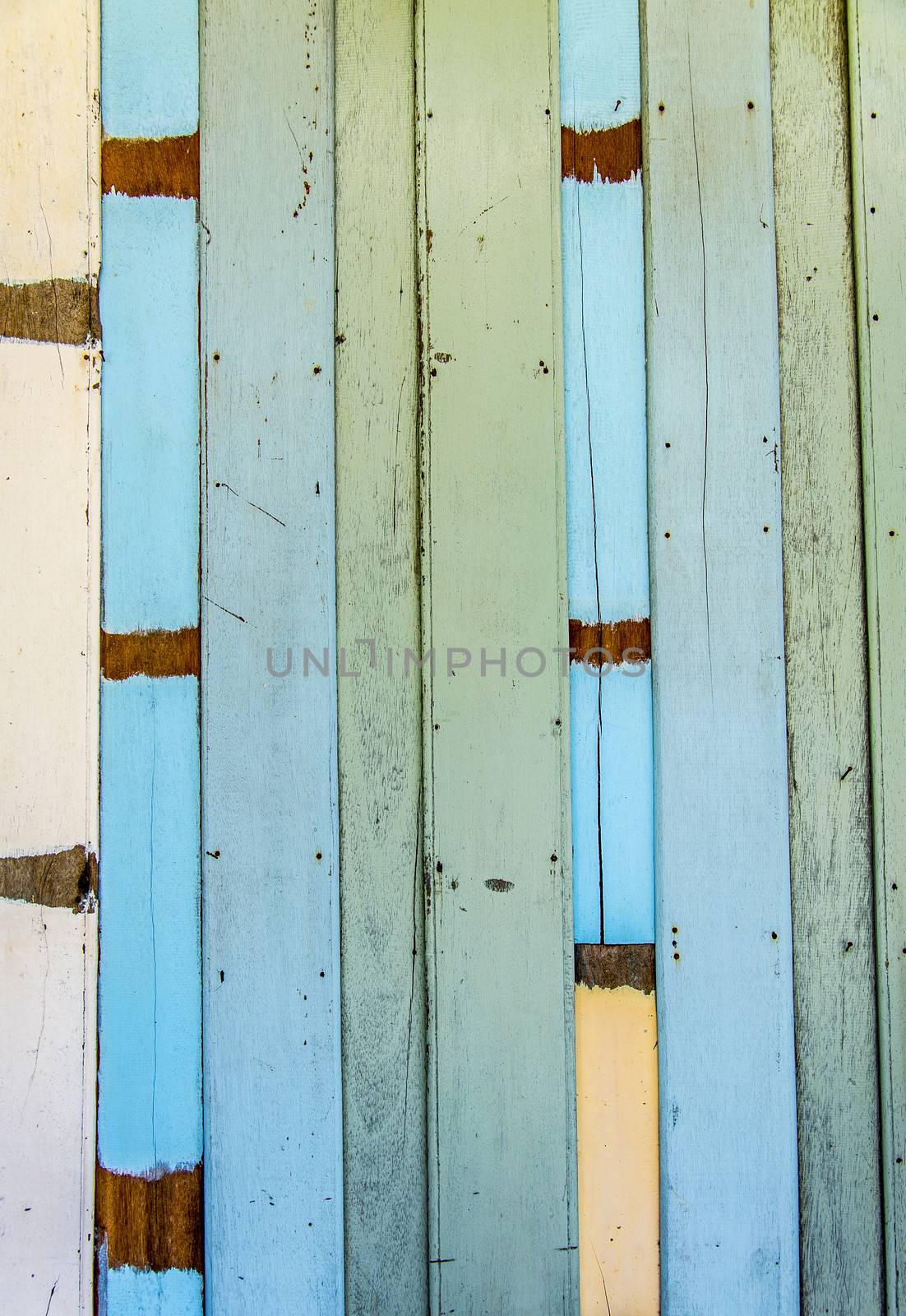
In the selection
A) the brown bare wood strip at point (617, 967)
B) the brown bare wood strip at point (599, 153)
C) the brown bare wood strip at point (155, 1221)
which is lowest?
the brown bare wood strip at point (155, 1221)

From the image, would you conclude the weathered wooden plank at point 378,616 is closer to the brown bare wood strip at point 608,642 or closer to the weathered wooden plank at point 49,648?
the brown bare wood strip at point 608,642

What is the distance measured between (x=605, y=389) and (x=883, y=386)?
Result: 0.42 metres

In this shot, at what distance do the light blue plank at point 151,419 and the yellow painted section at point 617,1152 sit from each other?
2.80 ft

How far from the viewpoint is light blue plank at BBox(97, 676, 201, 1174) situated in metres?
1.24

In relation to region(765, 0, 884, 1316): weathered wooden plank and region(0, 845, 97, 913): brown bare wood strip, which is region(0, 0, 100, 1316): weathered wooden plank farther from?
region(765, 0, 884, 1316): weathered wooden plank

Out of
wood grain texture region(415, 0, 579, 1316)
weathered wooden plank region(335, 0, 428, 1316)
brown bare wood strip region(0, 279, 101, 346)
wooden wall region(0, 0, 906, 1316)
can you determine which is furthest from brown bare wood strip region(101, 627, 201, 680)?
A: brown bare wood strip region(0, 279, 101, 346)

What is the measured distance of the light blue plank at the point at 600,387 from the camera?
1251mm

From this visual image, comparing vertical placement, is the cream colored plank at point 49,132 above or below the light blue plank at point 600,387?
above

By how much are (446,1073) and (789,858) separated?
1.94ft

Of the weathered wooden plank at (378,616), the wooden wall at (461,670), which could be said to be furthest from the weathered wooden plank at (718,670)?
the weathered wooden plank at (378,616)

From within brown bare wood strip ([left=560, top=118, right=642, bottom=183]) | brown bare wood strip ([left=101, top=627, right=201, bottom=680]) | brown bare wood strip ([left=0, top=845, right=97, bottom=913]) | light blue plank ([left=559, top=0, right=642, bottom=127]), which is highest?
light blue plank ([left=559, top=0, right=642, bottom=127])

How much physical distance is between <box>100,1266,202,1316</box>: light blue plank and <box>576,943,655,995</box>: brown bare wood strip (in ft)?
2.37

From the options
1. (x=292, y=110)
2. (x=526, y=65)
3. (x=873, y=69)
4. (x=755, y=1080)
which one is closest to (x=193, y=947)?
(x=755, y=1080)

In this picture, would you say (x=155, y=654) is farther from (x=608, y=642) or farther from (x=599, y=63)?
(x=599, y=63)
